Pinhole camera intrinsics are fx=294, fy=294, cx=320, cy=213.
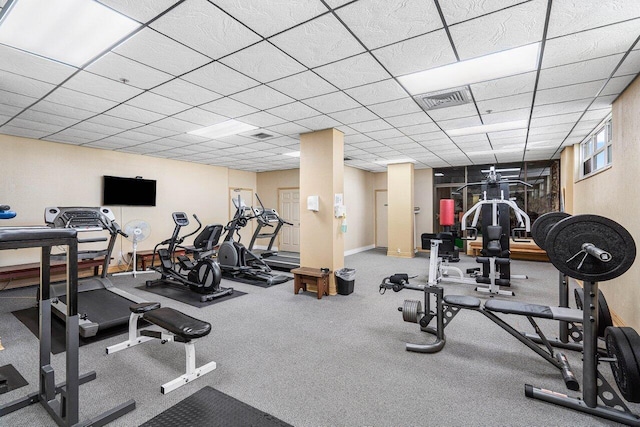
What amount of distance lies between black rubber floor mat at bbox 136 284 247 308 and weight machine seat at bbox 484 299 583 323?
11.9ft

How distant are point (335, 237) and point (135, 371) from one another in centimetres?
320

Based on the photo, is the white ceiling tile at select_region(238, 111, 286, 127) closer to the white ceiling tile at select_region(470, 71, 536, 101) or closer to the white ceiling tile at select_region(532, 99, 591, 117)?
the white ceiling tile at select_region(470, 71, 536, 101)

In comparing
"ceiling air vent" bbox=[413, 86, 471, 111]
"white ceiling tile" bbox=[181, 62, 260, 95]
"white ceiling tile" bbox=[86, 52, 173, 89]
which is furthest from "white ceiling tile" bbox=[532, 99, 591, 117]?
"white ceiling tile" bbox=[86, 52, 173, 89]

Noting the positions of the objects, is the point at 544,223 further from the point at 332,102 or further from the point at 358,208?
the point at 358,208

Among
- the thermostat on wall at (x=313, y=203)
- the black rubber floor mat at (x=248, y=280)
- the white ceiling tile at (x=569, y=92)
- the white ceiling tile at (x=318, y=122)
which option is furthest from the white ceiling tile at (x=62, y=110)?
the white ceiling tile at (x=569, y=92)

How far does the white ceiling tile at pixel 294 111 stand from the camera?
3.82 metres

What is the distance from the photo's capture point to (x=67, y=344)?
5.90 ft

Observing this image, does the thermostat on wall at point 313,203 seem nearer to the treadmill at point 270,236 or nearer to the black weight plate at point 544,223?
the treadmill at point 270,236

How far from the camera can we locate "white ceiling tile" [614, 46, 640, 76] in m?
2.57

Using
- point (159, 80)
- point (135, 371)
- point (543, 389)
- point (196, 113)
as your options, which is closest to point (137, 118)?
point (196, 113)

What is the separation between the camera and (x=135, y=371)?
2.54 meters

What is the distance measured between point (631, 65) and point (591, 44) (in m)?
0.77

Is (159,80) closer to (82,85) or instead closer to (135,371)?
(82,85)

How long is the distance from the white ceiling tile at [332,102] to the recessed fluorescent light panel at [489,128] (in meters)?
2.24
